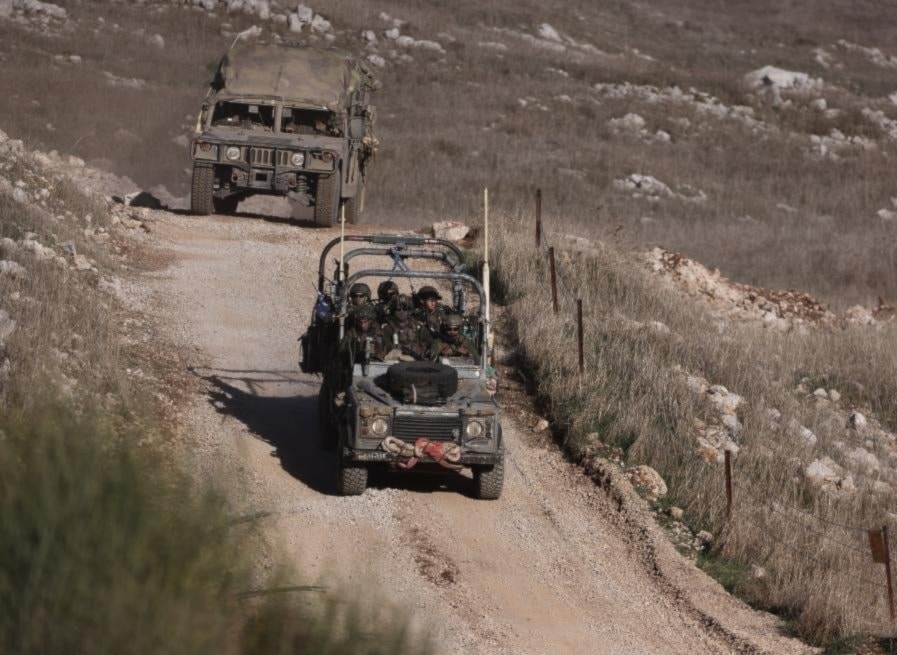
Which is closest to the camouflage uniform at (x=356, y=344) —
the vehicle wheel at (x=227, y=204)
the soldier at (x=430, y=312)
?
the soldier at (x=430, y=312)

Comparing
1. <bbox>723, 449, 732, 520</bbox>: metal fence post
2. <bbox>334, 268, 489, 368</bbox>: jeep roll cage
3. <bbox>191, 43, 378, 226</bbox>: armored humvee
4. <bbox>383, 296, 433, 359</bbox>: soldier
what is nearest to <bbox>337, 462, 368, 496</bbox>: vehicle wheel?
<bbox>383, 296, 433, 359</bbox>: soldier

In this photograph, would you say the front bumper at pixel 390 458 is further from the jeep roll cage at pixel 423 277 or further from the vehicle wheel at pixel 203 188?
the vehicle wheel at pixel 203 188

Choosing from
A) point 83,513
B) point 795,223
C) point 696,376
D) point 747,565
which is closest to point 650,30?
point 795,223

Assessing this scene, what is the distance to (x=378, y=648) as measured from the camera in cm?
424

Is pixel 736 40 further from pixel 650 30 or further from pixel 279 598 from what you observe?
pixel 279 598

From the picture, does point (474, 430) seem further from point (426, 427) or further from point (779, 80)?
point (779, 80)

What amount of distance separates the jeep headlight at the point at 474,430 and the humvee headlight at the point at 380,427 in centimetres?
58

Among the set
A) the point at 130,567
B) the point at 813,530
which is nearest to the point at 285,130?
the point at 813,530

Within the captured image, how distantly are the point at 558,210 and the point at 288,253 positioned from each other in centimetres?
1032

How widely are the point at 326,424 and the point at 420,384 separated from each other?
1.66 meters

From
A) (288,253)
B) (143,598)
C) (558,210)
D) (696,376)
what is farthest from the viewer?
(558,210)

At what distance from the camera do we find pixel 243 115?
66.5ft

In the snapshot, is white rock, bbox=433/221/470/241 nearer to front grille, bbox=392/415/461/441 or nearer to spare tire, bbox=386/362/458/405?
spare tire, bbox=386/362/458/405

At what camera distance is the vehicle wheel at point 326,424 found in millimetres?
11070
